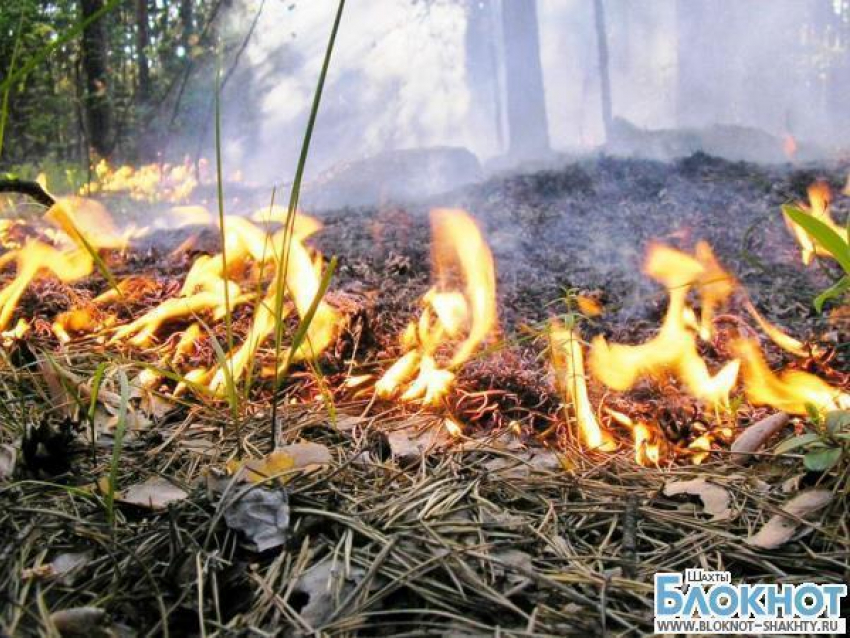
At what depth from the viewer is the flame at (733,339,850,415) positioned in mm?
1581

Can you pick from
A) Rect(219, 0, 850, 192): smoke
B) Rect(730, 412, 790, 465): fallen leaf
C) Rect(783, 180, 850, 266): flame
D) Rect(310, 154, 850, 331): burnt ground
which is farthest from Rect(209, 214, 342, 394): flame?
Rect(219, 0, 850, 192): smoke

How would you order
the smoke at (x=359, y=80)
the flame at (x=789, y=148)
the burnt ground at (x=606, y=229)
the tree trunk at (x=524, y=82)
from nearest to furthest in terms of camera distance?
the burnt ground at (x=606, y=229)
the flame at (x=789, y=148)
the smoke at (x=359, y=80)
the tree trunk at (x=524, y=82)

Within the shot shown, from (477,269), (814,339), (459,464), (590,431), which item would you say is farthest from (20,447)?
(814,339)

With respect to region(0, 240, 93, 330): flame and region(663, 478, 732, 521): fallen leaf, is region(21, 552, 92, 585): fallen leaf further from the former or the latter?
region(0, 240, 93, 330): flame

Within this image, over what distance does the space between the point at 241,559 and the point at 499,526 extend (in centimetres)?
42

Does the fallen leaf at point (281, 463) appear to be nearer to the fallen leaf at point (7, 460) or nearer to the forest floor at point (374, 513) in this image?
the forest floor at point (374, 513)

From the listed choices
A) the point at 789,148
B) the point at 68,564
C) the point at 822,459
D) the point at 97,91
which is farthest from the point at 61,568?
the point at 97,91

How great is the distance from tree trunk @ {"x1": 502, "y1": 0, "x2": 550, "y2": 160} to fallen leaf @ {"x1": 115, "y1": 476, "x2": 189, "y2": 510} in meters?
10.7

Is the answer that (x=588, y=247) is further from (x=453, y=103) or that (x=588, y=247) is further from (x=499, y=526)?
(x=453, y=103)

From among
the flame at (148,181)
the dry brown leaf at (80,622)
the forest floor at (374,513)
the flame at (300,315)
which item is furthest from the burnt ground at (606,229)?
the flame at (148,181)

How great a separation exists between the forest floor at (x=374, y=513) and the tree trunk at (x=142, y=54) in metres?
8.49

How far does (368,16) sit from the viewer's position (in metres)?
11.2

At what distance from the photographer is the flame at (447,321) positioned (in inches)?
69.0

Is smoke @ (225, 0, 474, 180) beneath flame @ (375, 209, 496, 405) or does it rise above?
above
